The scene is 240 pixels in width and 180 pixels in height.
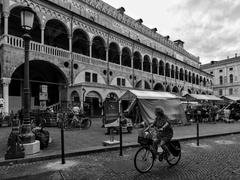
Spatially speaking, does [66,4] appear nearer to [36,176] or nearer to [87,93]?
[87,93]

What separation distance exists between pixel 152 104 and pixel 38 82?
12.6 m

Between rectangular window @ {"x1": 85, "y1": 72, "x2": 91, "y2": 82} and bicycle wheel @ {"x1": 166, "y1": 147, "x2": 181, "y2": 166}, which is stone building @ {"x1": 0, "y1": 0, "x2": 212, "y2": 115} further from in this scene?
bicycle wheel @ {"x1": 166, "y1": 147, "x2": 181, "y2": 166}

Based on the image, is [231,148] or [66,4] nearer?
[231,148]

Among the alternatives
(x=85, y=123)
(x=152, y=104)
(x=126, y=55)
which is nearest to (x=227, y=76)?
(x=126, y=55)

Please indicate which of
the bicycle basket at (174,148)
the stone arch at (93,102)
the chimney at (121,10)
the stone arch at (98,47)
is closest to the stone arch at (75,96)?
the stone arch at (93,102)

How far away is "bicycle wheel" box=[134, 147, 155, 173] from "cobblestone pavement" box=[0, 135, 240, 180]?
0.14 m

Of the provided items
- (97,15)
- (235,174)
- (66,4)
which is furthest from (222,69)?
(235,174)

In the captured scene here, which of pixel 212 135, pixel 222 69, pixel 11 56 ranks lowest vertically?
pixel 212 135

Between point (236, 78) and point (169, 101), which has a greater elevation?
point (236, 78)

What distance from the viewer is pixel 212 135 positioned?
426 inches

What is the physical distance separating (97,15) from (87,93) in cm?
1239

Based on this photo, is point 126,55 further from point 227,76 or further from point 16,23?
point 227,76

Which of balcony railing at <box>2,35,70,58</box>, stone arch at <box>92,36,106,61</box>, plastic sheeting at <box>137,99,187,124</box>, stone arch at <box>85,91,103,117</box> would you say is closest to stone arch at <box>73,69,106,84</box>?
stone arch at <box>85,91,103,117</box>

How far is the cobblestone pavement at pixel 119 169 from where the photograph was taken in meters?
4.86
